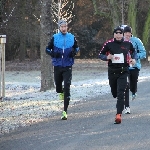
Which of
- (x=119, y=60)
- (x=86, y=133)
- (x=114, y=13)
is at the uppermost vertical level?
(x=114, y=13)

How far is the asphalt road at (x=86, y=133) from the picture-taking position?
7090 mm

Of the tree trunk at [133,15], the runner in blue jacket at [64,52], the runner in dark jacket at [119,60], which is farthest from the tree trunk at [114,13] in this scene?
the runner in dark jacket at [119,60]

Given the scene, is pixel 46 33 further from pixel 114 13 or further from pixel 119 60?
pixel 114 13

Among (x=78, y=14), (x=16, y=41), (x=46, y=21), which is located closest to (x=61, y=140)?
(x=46, y=21)

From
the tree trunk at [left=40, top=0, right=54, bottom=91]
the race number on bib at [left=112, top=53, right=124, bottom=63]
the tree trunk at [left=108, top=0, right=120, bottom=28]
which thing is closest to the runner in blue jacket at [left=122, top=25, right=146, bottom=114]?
Answer: the race number on bib at [left=112, top=53, right=124, bottom=63]

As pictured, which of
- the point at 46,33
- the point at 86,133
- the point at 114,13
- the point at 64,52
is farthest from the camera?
the point at 114,13

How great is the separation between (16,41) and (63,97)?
135 feet

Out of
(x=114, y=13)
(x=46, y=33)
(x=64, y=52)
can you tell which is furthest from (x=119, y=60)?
(x=114, y=13)

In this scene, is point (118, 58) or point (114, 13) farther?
point (114, 13)

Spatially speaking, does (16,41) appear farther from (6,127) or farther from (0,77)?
(6,127)

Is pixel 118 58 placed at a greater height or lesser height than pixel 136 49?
lesser

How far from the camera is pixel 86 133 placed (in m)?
8.08

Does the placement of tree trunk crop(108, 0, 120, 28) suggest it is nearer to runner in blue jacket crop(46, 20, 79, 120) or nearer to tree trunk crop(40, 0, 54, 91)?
tree trunk crop(40, 0, 54, 91)

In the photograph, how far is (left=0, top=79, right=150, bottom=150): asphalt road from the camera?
7.09 meters
